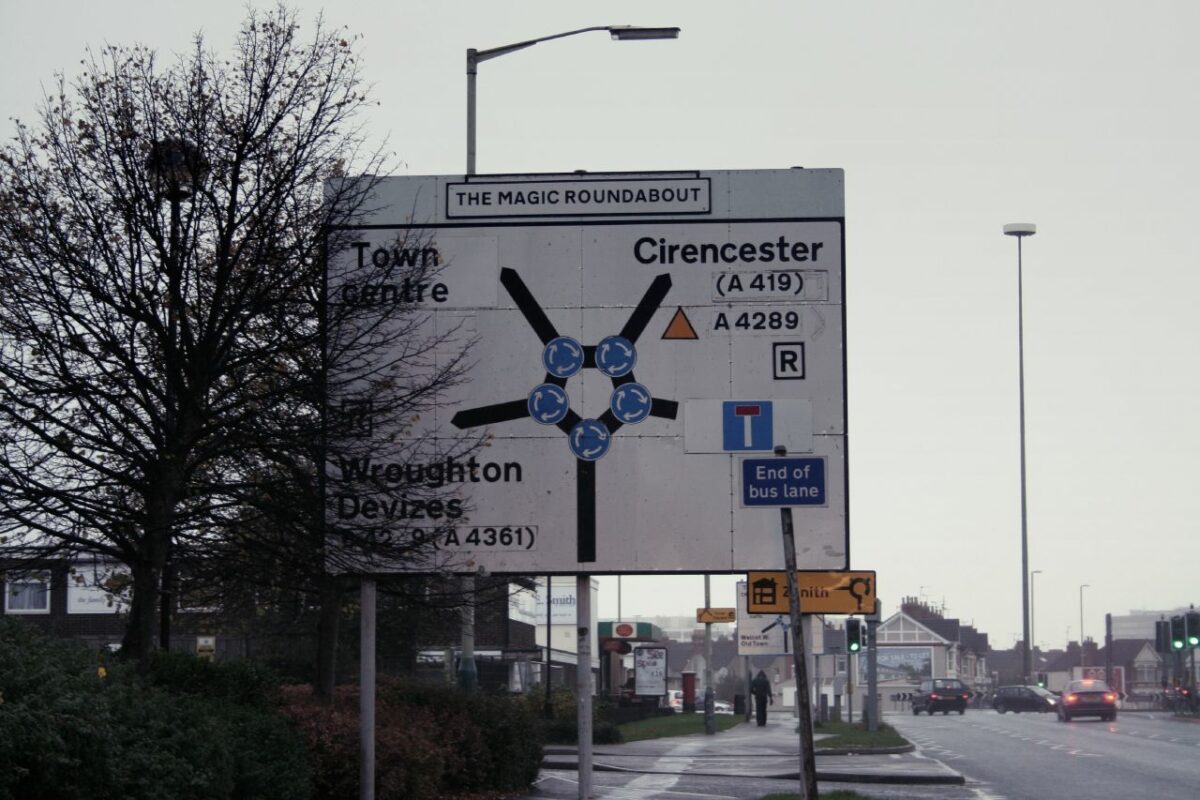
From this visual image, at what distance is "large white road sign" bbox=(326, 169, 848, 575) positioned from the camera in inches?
661

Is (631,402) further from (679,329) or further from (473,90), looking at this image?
(473,90)

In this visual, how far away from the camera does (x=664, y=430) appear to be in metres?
16.9

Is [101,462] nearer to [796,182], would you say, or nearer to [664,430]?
[664,430]

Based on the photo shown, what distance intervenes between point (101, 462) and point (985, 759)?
22.0 metres

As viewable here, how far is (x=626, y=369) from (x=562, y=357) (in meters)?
0.65

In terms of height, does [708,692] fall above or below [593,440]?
below

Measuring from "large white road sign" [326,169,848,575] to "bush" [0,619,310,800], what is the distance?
2368 millimetres

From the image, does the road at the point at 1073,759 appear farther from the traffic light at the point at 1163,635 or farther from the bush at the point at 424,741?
the bush at the point at 424,741

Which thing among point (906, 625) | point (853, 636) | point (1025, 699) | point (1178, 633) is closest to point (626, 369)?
point (853, 636)

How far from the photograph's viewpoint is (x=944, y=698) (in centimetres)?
7912

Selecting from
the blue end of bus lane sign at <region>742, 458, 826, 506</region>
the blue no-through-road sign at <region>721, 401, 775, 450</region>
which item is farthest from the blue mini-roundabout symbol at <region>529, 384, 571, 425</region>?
the blue end of bus lane sign at <region>742, 458, 826, 506</region>

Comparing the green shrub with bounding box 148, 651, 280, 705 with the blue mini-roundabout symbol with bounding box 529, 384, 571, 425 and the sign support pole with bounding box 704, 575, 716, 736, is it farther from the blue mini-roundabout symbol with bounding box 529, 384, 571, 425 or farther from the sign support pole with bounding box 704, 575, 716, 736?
the sign support pole with bounding box 704, 575, 716, 736

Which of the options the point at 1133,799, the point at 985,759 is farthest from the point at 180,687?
the point at 985,759

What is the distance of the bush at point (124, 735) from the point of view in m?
10.2
